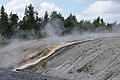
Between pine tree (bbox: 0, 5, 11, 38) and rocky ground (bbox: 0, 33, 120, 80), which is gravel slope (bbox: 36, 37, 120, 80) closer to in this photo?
rocky ground (bbox: 0, 33, 120, 80)

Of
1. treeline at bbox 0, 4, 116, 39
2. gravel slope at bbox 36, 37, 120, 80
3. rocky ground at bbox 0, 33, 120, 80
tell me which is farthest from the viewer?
treeline at bbox 0, 4, 116, 39

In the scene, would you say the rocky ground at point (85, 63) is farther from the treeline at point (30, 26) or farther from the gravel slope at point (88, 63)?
the treeline at point (30, 26)

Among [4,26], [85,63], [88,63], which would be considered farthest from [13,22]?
[88,63]

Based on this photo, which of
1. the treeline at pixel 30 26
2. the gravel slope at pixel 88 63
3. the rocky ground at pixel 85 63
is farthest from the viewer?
the treeline at pixel 30 26

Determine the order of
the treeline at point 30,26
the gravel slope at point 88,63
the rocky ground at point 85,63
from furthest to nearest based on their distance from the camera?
the treeline at point 30,26, the rocky ground at point 85,63, the gravel slope at point 88,63

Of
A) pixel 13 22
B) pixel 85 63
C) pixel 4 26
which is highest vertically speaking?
pixel 13 22

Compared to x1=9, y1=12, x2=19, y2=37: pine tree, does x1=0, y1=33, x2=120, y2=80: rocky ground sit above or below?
below

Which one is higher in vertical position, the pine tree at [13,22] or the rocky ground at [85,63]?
the pine tree at [13,22]

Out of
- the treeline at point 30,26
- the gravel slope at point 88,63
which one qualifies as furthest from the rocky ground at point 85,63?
the treeline at point 30,26

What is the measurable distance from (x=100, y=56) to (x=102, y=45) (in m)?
6.42

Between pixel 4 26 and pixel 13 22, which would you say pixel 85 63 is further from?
pixel 13 22

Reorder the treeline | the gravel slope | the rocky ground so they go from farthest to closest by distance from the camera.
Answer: the treeline < the rocky ground < the gravel slope

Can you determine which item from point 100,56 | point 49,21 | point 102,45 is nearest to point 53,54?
point 102,45

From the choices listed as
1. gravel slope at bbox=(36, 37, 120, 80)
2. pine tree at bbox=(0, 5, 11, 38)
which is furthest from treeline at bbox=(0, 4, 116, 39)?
gravel slope at bbox=(36, 37, 120, 80)
